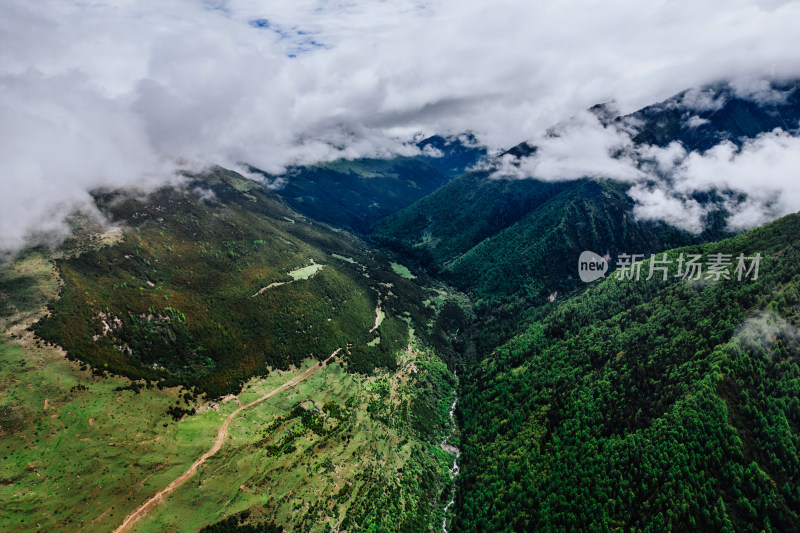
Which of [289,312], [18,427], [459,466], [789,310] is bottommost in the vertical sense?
[459,466]

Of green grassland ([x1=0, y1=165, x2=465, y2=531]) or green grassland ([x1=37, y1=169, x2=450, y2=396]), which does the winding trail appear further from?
green grassland ([x1=37, y1=169, x2=450, y2=396])

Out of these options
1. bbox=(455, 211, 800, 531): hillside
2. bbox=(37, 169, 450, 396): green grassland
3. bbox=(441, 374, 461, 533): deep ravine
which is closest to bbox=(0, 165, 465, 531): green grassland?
bbox=(37, 169, 450, 396): green grassland

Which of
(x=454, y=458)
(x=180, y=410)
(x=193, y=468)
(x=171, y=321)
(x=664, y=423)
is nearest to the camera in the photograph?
(x=193, y=468)

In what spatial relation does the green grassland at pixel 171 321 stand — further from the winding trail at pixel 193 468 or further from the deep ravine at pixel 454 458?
the deep ravine at pixel 454 458

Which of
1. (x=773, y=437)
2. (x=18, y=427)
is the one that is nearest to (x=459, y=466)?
(x=773, y=437)

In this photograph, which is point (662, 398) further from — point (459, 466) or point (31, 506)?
point (31, 506)

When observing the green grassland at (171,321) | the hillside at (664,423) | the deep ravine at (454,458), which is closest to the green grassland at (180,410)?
the green grassland at (171,321)

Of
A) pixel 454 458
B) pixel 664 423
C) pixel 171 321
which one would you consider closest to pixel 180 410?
pixel 171 321

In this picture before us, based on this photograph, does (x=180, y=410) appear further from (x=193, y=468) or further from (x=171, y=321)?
(x=171, y=321)
